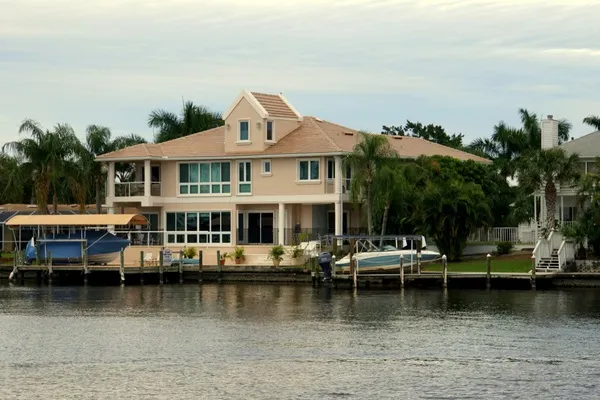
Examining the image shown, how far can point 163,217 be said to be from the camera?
83.4 m

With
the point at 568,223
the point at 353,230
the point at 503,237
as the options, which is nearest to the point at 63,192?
the point at 353,230

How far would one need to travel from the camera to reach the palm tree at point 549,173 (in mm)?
69125

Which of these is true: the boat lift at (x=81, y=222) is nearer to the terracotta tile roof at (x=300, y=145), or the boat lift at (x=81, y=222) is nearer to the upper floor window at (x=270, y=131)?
the terracotta tile roof at (x=300, y=145)

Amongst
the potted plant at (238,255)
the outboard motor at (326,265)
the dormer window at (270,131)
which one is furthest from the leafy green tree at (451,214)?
the dormer window at (270,131)

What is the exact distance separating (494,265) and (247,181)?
1866cm

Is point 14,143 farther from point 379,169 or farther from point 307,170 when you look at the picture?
point 379,169

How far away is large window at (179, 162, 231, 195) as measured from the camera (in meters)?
82.1

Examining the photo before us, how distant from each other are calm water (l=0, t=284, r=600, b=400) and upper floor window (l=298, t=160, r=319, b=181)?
544 inches

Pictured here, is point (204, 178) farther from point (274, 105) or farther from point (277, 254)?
point (277, 254)

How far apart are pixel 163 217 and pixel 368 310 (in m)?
28.8

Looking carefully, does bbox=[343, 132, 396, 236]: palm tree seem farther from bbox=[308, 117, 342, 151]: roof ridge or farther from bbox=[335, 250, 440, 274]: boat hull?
bbox=[335, 250, 440, 274]: boat hull

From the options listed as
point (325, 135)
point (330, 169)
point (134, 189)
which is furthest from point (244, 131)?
point (134, 189)

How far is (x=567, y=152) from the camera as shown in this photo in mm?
74000

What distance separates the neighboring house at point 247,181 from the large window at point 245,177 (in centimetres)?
6
